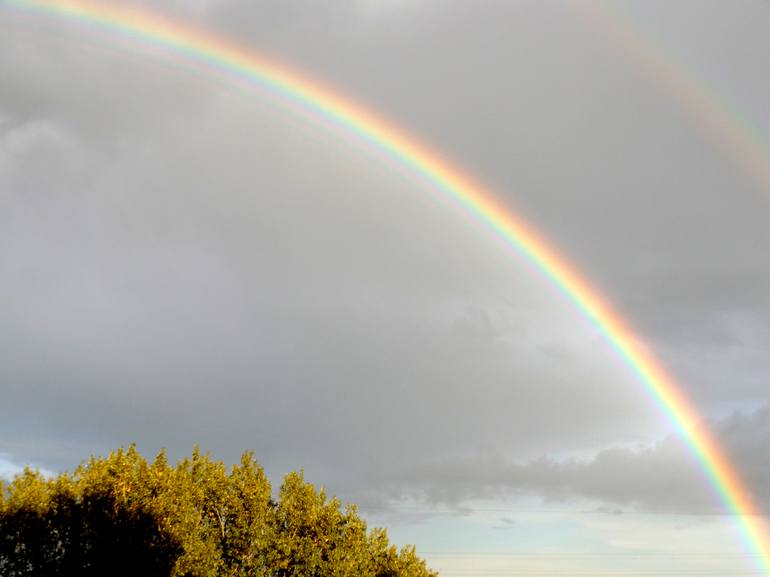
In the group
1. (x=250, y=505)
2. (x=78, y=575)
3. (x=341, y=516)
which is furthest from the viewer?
(x=341, y=516)

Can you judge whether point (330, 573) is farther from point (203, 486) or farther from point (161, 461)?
point (161, 461)

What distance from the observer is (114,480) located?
3678cm

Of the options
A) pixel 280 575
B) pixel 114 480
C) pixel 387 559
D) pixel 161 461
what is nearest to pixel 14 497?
pixel 114 480

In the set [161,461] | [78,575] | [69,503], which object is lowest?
[78,575]

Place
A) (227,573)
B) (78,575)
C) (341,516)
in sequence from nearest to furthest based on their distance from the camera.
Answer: (78,575) < (227,573) < (341,516)

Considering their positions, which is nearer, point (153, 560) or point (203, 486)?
point (153, 560)

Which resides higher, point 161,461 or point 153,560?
point 161,461

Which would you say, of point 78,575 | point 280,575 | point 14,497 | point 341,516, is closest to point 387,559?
point 341,516

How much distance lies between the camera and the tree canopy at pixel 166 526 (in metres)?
35.5

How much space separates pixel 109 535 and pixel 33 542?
14.1 feet

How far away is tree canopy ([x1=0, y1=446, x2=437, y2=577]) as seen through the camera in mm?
35531

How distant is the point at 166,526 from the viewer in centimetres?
3612

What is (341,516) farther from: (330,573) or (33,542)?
(33,542)

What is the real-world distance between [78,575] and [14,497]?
5.77m
